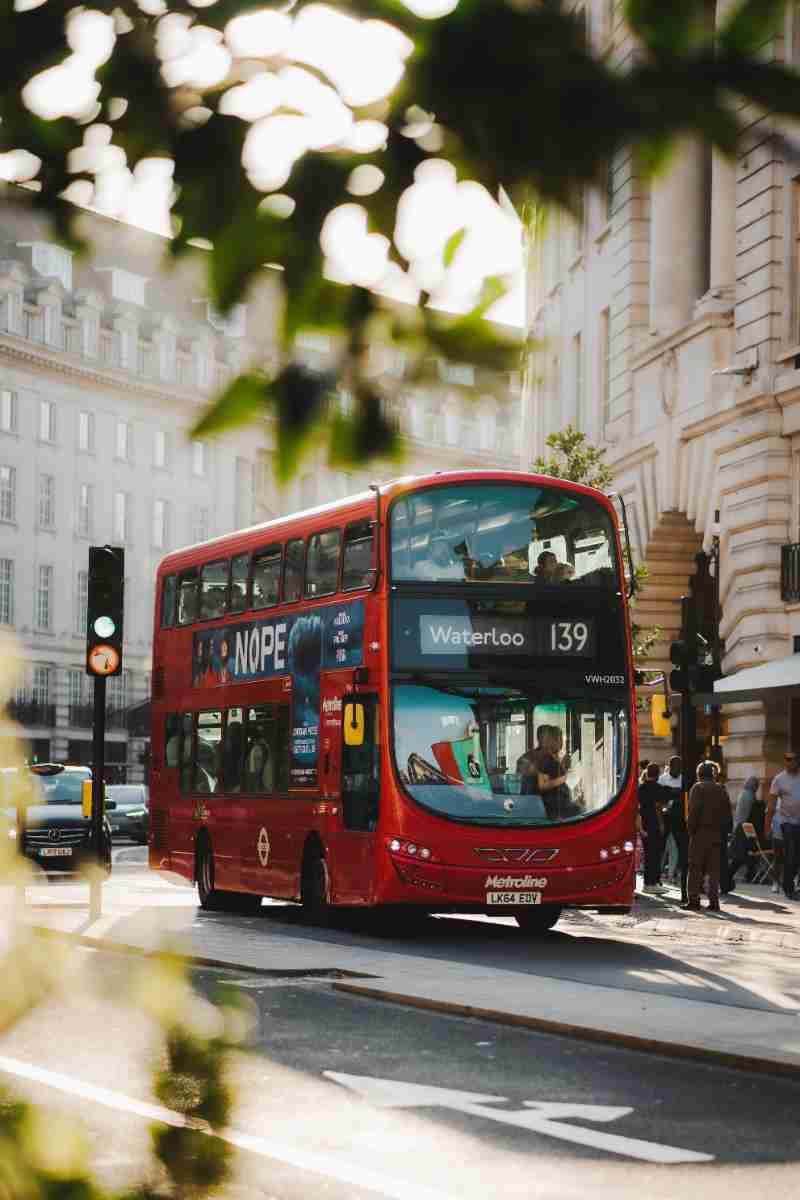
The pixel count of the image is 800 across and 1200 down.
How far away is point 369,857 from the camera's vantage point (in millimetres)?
19062

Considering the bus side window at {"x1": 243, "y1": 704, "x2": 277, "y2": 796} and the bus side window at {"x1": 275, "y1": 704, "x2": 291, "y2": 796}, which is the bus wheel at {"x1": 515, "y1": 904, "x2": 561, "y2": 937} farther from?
the bus side window at {"x1": 243, "y1": 704, "x2": 277, "y2": 796}

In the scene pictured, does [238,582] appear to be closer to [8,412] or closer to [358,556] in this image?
[358,556]

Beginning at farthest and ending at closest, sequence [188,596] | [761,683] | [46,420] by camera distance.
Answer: [46,420] < [761,683] < [188,596]

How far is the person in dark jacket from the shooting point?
2870cm

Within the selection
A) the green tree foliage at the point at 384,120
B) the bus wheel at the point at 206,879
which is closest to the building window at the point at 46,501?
the bus wheel at the point at 206,879

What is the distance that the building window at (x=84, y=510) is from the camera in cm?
8031

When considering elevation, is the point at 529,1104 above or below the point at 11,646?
below

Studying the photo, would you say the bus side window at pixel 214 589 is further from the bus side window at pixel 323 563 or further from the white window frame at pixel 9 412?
the white window frame at pixel 9 412

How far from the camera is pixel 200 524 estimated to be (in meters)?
84.8

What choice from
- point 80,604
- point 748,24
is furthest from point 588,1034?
point 80,604

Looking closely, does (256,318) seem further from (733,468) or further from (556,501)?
(733,468)

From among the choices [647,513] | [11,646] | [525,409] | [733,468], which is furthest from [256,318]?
[647,513]

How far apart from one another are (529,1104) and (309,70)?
26.6 ft

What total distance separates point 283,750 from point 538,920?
2.85 m
